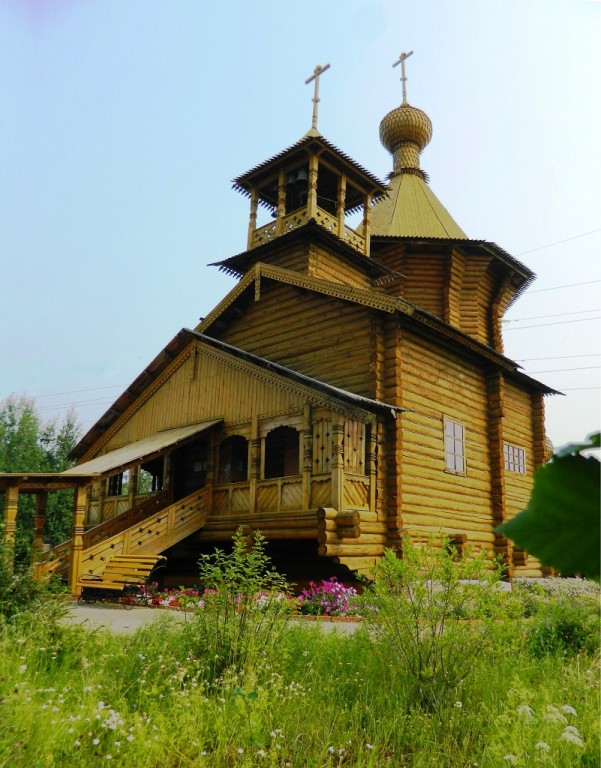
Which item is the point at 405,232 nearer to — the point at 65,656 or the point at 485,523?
the point at 485,523

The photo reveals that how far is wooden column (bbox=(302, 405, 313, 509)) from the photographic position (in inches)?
512

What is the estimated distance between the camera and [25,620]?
586 cm

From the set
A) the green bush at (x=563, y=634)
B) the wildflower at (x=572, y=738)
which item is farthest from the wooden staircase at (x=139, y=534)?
the wildflower at (x=572, y=738)

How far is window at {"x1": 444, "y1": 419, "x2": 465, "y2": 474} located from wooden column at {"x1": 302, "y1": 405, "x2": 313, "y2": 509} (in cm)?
420

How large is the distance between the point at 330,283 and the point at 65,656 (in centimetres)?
1106

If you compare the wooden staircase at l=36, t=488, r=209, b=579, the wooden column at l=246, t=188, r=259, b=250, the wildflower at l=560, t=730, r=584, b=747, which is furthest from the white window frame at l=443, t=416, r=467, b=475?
the wildflower at l=560, t=730, r=584, b=747

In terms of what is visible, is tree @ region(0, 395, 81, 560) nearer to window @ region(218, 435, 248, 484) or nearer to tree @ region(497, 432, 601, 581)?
window @ region(218, 435, 248, 484)

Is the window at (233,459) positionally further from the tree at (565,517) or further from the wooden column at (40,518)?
the tree at (565,517)

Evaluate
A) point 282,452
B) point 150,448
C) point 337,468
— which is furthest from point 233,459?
point 337,468

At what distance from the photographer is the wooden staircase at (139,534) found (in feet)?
41.8

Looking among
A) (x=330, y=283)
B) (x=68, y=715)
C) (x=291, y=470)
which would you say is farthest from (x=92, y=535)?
(x=68, y=715)

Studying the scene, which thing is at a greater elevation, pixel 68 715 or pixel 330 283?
pixel 330 283

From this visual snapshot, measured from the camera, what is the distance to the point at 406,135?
25812mm

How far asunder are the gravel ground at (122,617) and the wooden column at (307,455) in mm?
3568
